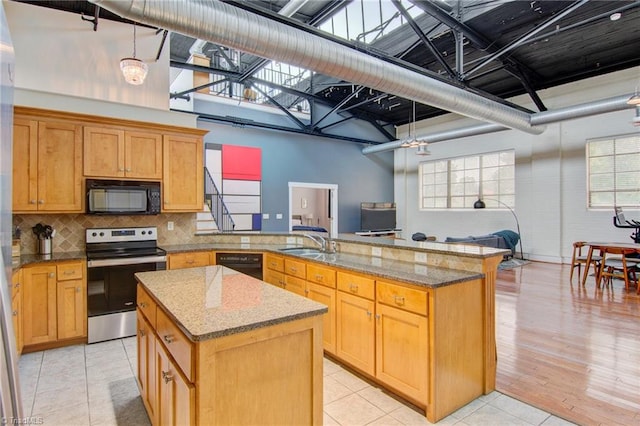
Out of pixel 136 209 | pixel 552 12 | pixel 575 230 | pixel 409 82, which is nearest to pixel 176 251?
pixel 136 209

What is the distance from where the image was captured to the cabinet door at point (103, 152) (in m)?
3.73

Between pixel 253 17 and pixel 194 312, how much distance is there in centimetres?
332

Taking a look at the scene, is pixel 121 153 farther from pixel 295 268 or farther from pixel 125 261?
pixel 295 268

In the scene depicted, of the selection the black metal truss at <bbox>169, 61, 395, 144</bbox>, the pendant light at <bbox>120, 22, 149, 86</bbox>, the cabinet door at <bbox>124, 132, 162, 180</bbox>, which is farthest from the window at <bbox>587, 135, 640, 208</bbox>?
the pendant light at <bbox>120, 22, 149, 86</bbox>

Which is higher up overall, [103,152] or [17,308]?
[103,152]

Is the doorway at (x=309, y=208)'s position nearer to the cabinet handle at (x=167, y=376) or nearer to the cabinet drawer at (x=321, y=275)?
the cabinet drawer at (x=321, y=275)

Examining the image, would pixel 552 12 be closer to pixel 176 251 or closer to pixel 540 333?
pixel 540 333

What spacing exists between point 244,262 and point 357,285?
1.91m

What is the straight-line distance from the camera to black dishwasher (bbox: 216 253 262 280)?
403 cm

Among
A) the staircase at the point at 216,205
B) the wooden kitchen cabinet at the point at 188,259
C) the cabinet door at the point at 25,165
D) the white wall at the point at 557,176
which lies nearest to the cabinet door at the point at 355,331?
the wooden kitchen cabinet at the point at 188,259

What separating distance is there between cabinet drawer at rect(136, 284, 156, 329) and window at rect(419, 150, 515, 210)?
9440mm

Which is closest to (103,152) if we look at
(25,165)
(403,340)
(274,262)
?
(25,165)

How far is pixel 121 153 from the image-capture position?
3932 mm

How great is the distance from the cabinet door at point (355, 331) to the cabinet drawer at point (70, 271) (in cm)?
268
